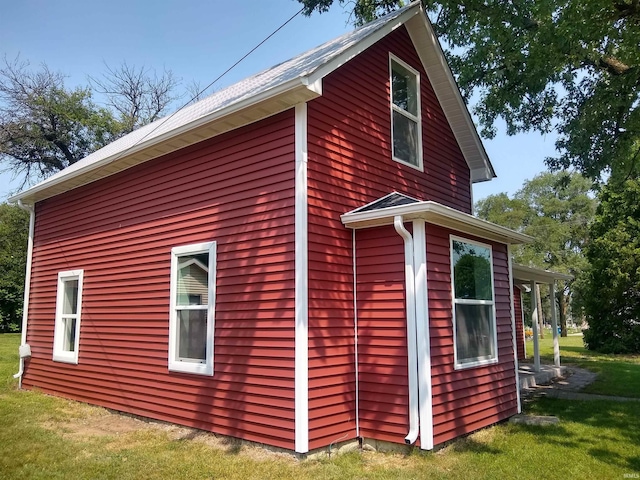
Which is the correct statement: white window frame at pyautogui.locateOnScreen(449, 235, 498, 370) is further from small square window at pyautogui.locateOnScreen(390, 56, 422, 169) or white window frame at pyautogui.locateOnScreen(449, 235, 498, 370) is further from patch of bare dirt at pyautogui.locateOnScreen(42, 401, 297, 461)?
patch of bare dirt at pyautogui.locateOnScreen(42, 401, 297, 461)

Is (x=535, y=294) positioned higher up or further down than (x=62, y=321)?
higher up

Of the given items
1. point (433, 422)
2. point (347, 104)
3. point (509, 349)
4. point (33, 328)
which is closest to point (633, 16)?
point (347, 104)

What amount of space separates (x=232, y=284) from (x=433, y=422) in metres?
2.93

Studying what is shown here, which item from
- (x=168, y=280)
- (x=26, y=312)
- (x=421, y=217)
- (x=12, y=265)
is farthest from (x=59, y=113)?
(x=421, y=217)

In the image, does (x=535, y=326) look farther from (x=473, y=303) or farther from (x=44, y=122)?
(x=44, y=122)

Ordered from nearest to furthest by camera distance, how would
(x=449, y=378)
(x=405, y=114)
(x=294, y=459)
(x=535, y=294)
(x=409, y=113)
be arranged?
(x=294, y=459)
(x=449, y=378)
(x=405, y=114)
(x=409, y=113)
(x=535, y=294)

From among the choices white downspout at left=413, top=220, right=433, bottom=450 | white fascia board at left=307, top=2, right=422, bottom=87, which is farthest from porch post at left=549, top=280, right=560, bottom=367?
white fascia board at left=307, top=2, right=422, bottom=87

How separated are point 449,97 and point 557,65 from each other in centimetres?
196

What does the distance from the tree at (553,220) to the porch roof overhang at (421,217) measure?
113ft

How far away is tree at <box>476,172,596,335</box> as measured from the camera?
131ft

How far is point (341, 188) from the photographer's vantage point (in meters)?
6.34

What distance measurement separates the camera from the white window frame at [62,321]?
903cm

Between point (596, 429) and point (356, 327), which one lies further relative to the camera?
point (596, 429)

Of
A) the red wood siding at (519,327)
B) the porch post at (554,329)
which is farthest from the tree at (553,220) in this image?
the porch post at (554,329)
